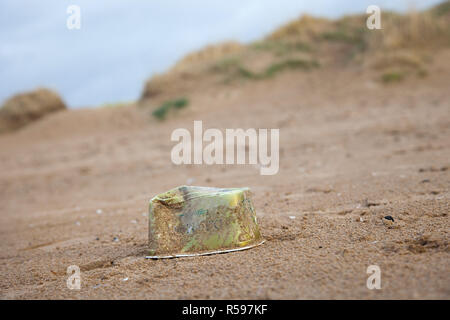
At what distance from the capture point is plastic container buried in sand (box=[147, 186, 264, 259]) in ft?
8.28

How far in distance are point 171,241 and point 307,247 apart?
0.78 metres

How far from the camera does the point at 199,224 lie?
2525mm

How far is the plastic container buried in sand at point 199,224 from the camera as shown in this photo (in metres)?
2.52

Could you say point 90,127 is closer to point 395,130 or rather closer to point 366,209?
point 395,130

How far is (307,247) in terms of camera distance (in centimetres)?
247

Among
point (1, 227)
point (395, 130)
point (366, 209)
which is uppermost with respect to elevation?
point (395, 130)

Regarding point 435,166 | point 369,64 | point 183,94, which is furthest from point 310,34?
point 435,166

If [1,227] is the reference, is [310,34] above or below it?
above

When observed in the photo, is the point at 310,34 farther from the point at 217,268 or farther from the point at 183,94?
the point at 217,268

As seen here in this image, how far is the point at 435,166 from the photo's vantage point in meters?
4.10

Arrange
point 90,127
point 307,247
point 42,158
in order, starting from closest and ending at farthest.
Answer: point 307,247 < point 42,158 < point 90,127

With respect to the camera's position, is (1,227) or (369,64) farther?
(369,64)
